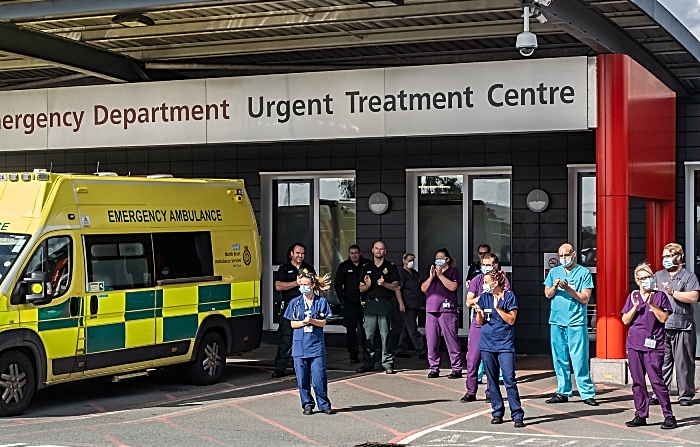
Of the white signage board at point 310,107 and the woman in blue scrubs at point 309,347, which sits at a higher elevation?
the white signage board at point 310,107

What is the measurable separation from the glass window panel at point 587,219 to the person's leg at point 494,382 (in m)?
5.87

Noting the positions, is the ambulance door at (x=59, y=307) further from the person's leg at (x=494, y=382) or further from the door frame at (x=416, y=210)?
the door frame at (x=416, y=210)

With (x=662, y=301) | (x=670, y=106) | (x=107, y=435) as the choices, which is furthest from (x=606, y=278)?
(x=107, y=435)

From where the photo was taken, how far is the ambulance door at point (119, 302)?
476 inches

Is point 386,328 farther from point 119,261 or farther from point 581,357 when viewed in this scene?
point 119,261

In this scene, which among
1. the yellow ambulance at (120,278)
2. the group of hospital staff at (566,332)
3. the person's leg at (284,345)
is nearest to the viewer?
the group of hospital staff at (566,332)

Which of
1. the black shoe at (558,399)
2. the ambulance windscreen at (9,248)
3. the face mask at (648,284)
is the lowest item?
the black shoe at (558,399)

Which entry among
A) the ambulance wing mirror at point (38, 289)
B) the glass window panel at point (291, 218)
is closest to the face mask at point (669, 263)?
the ambulance wing mirror at point (38, 289)

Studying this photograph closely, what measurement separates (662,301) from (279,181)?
8681 mm

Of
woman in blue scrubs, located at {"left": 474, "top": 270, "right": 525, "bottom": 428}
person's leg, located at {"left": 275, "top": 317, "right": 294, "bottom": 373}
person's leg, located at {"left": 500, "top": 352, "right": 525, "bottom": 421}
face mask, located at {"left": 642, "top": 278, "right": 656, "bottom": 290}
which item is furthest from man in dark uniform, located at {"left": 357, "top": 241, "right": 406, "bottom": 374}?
face mask, located at {"left": 642, "top": 278, "right": 656, "bottom": 290}

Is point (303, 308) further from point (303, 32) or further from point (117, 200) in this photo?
point (303, 32)

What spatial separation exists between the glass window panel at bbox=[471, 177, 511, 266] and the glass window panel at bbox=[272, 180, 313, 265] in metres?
2.80

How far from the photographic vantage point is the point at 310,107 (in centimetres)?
1466

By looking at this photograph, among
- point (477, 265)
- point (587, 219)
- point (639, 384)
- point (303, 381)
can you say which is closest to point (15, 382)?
point (303, 381)
